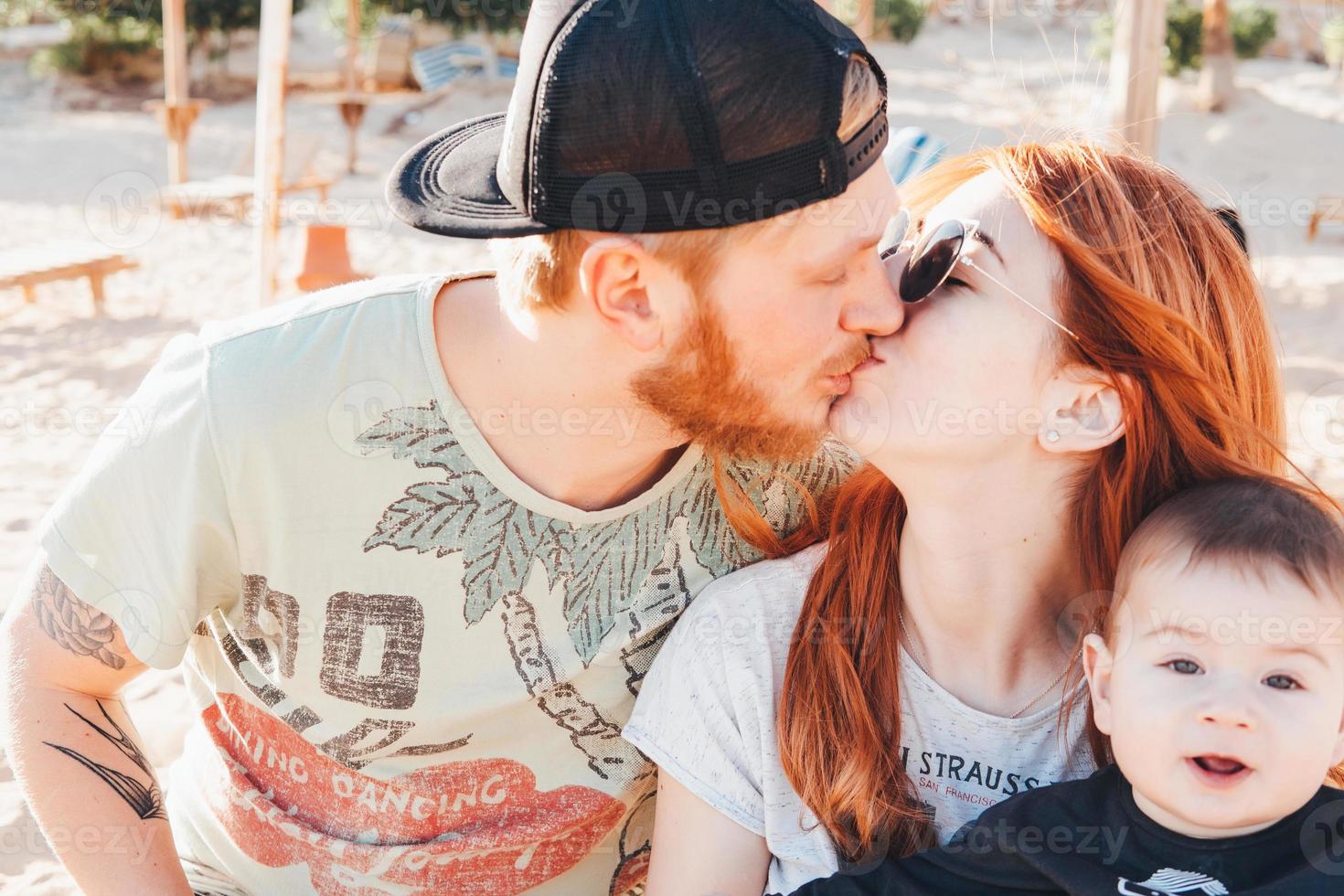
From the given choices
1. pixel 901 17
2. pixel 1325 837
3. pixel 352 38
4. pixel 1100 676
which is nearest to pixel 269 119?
pixel 1100 676

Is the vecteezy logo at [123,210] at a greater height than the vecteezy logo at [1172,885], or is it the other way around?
the vecteezy logo at [1172,885]

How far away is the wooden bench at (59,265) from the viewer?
851 centimetres

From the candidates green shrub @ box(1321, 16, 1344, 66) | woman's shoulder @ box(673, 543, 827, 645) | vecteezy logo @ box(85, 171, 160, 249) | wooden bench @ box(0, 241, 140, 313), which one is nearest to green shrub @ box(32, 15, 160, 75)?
vecteezy logo @ box(85, 171, 160, 249)

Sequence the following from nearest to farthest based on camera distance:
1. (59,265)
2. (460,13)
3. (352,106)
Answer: (59,265)
(352,106)
(460,13)

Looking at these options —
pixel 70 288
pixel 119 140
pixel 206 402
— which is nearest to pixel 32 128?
pixel 119 140

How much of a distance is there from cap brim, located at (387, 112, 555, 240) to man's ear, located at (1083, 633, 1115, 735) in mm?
1119

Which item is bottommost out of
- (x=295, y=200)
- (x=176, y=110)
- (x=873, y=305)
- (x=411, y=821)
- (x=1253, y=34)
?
(x=295, y=200)

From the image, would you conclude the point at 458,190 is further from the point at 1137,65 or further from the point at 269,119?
the point at 1137,65

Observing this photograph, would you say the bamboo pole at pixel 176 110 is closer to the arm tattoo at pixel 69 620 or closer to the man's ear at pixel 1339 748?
the arm tattoo at pixel 69 620

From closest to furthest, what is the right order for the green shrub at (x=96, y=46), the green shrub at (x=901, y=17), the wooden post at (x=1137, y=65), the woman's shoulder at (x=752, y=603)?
the woman's shoulder at (x=752, y=603) → the wooden post at (x=1137, y=65) → the green shrub at (x=96, y=46) → the green shrub at (x=901, y=17)

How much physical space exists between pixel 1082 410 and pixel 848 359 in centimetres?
41

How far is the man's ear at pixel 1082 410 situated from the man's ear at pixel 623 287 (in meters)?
0.68

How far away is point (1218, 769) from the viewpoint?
5.61 feet

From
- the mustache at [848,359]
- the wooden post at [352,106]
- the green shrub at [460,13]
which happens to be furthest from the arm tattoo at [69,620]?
the green shrub at [460,13]
